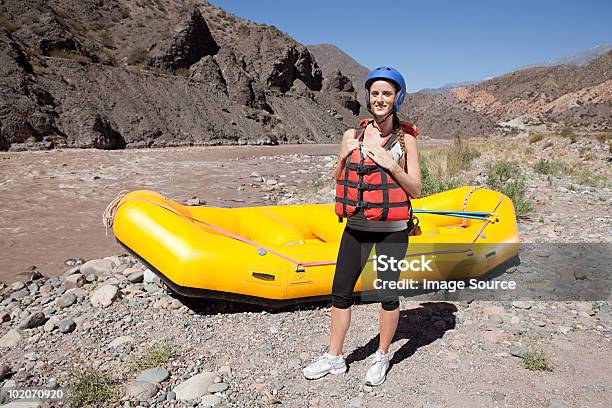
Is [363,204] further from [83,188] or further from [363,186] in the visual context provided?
→ [83,188]

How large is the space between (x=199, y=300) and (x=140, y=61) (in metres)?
26.2

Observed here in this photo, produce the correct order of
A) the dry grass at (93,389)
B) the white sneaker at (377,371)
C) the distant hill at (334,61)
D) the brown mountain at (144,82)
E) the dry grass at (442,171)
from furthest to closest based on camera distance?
the distant hill at (334,61) → the brown mountain at (144,82) → the dry grass at (442,171) → the white sneaker at (377,371) → the dry grass at (93,389)

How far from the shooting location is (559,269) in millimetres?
4098

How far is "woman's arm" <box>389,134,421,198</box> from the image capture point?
6.36 feet

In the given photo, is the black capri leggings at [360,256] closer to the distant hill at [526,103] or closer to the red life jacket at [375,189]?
the red life jacket at [375,189]

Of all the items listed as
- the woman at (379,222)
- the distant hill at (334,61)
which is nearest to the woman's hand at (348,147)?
the woman at (379,222)

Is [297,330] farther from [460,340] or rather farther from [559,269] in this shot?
[559,269]

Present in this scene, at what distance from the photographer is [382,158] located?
1.93 meters

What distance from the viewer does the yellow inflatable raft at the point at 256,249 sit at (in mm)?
3139

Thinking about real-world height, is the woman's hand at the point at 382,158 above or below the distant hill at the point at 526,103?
below

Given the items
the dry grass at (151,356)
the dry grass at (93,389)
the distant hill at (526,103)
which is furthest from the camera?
the distant hill at (526,103)

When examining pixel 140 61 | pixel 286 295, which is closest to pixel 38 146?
pixel 140 61

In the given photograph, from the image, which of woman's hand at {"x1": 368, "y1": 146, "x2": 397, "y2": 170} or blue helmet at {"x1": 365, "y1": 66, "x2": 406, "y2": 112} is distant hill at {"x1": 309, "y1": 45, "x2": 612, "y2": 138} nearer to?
blue helmet at {"x1": 365, "y1": 66, "x2": 406, "y2": 112}

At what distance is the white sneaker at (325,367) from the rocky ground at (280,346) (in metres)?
0.05
